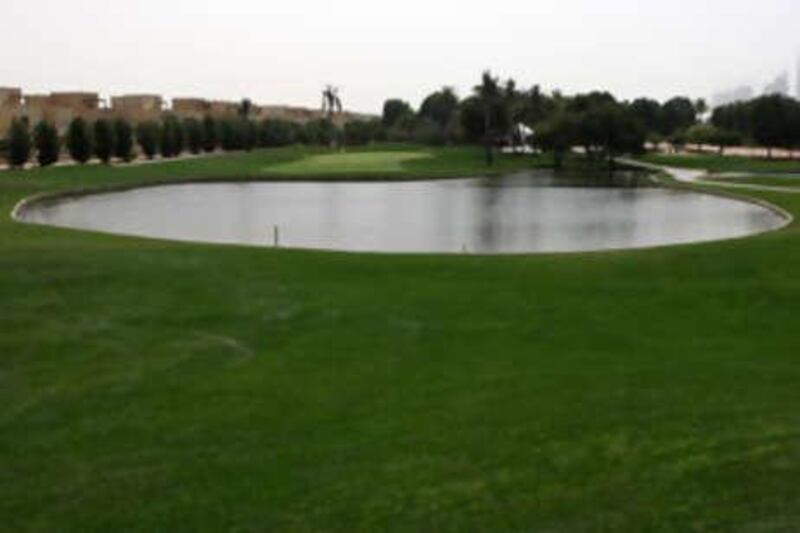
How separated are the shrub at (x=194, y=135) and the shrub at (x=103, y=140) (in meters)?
21.2

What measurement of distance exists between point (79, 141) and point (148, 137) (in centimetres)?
1414

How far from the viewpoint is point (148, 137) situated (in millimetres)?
86312

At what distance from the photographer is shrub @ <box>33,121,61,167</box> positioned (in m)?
67.4

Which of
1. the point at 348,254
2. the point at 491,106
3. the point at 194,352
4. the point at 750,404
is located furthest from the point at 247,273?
the point at 491,106

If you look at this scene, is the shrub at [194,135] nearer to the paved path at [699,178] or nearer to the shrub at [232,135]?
the shrub at [232,135]

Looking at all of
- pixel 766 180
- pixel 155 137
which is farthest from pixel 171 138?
pixel 766 180

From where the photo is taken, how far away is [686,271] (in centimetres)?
1920

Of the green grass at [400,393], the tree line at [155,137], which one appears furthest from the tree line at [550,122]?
the green grass at [400,393]

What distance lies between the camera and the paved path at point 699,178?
48.6 metres

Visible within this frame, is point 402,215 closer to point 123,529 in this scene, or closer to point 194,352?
point 194,352

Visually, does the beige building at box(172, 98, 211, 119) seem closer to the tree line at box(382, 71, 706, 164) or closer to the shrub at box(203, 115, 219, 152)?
the tree line at box(382, 71, 706, 164)

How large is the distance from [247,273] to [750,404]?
11337 millimetres

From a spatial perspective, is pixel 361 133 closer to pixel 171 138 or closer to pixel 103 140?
pixel 171 138

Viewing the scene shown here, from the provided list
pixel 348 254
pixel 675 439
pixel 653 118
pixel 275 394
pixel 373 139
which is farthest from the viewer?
pixel 373 139
